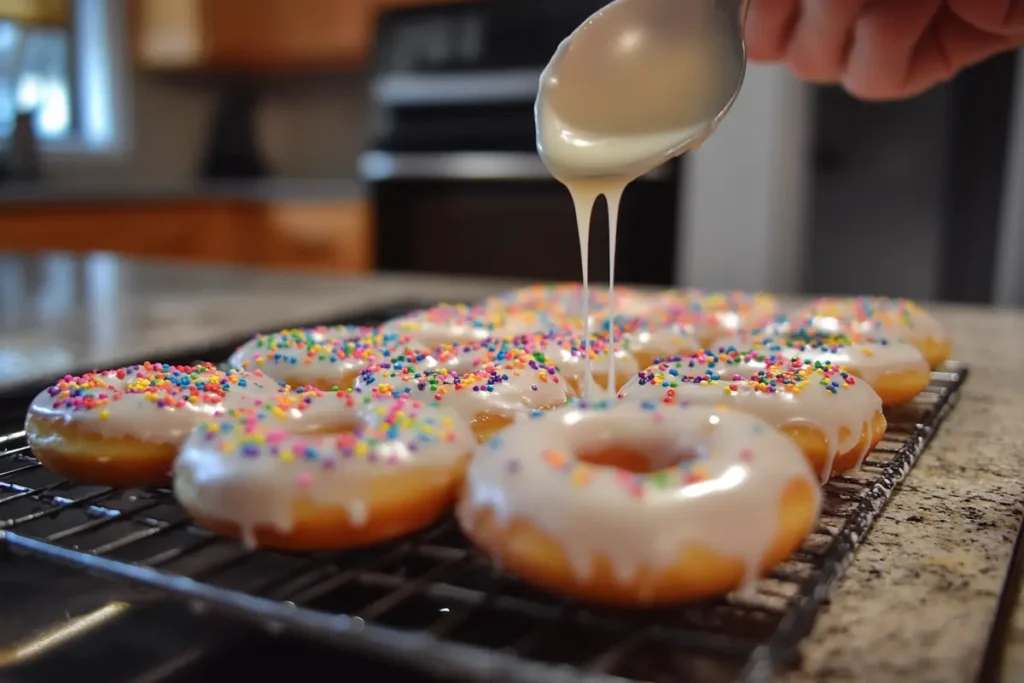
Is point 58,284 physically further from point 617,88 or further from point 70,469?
point 617,88

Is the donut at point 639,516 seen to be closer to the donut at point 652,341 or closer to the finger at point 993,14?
the donut at point 652,341

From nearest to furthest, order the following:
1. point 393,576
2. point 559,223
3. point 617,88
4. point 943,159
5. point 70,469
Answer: point 393,576
point 70,469
point 617,88
point 943,159
point 559,223

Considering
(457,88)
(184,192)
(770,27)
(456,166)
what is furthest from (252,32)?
(770,27)

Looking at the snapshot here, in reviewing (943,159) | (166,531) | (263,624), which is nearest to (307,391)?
(166,531)

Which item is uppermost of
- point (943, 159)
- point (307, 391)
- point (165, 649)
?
point (943, 159)

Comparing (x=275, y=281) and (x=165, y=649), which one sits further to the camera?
(x=275, y=281)

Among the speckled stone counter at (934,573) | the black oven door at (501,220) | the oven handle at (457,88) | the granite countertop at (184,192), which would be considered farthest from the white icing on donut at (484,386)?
A: the granite countertop at (184,192)

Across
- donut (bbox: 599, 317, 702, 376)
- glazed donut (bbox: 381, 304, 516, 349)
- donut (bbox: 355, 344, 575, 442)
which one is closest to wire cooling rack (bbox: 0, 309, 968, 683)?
donut (bbox: 355, 344, 575, 442)
